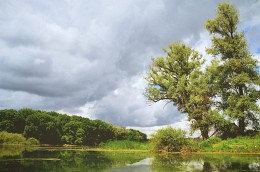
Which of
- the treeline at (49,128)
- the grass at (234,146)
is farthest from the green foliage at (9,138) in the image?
the grass at (234,146)

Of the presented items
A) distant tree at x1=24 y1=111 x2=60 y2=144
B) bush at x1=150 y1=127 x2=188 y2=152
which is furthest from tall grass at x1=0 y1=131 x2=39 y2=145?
bush at x1=150 y1=127 x2=188 y2=152

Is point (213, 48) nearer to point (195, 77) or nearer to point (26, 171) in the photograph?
point (195, 77)

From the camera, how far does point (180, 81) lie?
3728cm

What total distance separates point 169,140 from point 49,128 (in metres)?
43.8

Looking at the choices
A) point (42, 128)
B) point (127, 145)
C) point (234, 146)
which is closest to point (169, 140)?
point (234, 146)

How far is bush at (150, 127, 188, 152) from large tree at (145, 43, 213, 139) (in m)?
7.88

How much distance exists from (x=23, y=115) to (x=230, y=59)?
5077 cm

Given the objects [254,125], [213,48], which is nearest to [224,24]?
[213,48]

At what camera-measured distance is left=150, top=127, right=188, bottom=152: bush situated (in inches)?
1077

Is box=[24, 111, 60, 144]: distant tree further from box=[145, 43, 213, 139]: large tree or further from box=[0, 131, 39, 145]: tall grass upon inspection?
box=[145, 43, 213, 139]: large tree

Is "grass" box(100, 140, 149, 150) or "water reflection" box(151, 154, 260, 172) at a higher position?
"grass" box(100, 140, 149, 150)

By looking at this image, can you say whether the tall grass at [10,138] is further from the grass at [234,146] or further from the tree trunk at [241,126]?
the tree trunk at [241,126]

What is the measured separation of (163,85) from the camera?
39.3 metres

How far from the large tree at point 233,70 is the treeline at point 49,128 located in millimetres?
40649
